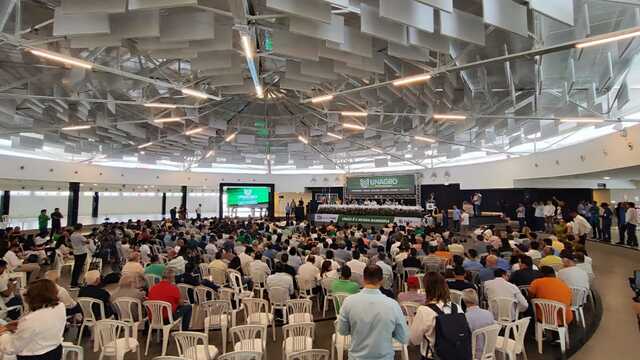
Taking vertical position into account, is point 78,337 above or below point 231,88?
below

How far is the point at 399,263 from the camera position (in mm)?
7457

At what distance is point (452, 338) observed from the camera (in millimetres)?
2605

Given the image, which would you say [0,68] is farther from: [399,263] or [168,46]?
[399,263]

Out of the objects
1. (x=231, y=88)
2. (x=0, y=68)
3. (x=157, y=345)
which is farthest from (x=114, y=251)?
(x=157, y=345)

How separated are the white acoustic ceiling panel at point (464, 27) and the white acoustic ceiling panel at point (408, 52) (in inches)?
45.4

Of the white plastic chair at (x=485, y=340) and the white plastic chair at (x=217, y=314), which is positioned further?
the white plastic chair at (x=217, y=314)

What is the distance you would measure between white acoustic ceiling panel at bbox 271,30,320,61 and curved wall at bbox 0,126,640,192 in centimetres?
856

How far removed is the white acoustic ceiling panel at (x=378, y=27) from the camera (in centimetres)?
546

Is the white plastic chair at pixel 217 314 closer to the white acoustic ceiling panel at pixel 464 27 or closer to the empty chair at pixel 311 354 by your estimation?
the empty chair at pixel 311 354

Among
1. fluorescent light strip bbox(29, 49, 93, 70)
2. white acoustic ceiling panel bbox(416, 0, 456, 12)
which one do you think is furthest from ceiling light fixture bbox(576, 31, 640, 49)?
fluorescent light strip bbox(29, 49, 93, 70)

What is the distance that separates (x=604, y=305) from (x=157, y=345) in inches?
319

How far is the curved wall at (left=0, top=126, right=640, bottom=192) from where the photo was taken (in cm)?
985

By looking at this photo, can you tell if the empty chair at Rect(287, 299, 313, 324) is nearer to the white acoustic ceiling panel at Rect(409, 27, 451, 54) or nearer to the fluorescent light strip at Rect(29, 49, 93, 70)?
the white acoustic ceiling panel at Rect(409, 27, 451, 54)

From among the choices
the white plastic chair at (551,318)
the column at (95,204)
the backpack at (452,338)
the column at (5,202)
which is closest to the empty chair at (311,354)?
the backpack at (452,338)
